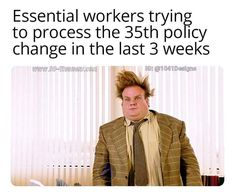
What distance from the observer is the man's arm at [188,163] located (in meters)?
1.23

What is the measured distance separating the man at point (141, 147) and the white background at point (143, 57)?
0.18 feet

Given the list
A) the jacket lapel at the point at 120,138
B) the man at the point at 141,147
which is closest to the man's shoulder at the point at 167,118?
the man at the point at 141,147

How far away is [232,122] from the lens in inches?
48.4

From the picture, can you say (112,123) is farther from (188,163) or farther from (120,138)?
(188,163)

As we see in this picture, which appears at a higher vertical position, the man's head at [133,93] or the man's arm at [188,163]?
the man's head at [133,93]

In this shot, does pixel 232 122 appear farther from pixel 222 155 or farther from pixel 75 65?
pixel 75 65

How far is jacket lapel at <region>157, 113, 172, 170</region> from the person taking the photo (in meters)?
1.22

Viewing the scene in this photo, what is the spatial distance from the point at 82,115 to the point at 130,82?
0.19 meters

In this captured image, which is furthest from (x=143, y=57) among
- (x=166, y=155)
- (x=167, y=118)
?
(x=166, y=155)

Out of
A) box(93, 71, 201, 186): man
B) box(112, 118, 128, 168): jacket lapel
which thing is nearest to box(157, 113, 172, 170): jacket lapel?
box(93, 71, 201, 186): man

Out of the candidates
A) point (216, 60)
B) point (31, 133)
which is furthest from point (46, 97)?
point (216, 60)

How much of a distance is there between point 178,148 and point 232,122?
19 cm

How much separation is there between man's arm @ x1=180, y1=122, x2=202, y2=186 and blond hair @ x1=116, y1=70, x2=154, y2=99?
17cm

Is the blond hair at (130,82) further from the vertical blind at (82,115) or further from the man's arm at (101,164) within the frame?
the man's arm at (101,164)
